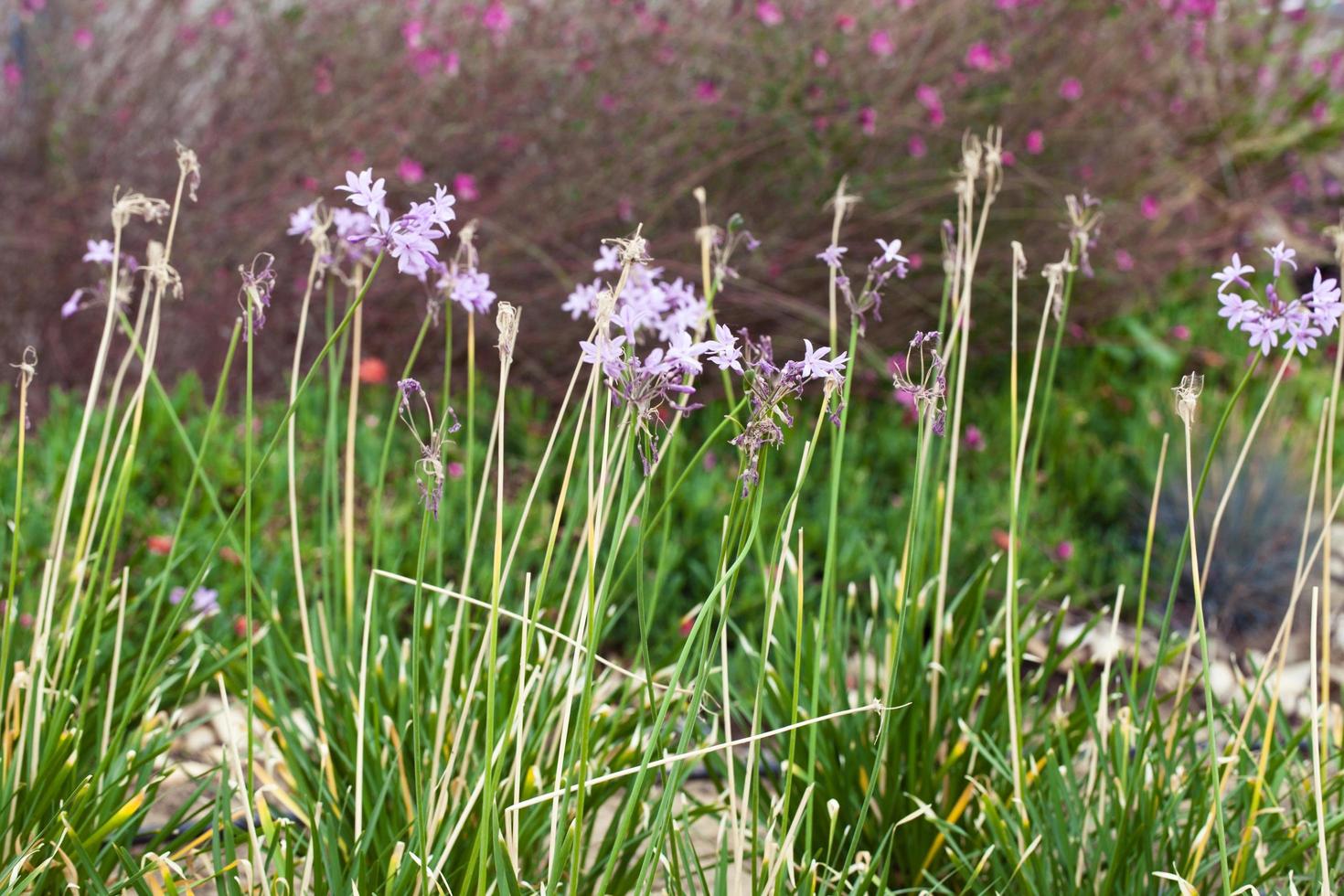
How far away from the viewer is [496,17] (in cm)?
410

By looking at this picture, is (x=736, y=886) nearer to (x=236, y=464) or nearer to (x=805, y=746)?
(x=805, y=746)

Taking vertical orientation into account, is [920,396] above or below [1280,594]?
above

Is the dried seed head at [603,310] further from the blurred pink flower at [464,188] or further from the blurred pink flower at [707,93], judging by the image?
the blurred pink flower at [707,93]

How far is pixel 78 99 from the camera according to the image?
461 cm

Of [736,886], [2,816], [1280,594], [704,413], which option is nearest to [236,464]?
[704,413]

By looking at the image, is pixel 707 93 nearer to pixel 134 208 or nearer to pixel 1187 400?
pixel 134 208

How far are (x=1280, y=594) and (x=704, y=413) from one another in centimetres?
183

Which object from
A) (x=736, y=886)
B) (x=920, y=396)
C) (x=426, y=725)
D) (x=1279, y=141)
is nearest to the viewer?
(x=920, y=396)

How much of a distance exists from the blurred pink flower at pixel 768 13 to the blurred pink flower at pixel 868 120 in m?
0.40

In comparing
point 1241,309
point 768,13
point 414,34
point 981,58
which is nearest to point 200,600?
point 1241,309

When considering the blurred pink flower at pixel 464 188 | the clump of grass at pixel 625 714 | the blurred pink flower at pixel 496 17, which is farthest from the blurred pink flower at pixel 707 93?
the clump of grass at pixel 625 714

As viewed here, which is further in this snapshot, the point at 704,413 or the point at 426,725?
the point at 704,413

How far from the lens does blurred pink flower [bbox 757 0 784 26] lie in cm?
413

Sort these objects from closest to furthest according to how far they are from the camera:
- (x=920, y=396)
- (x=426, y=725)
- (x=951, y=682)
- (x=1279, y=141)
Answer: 1. (x=920, y=396)
2. (x=426, y=725)
3. (x=951, y=682)
4. (x=1279, y=141)
